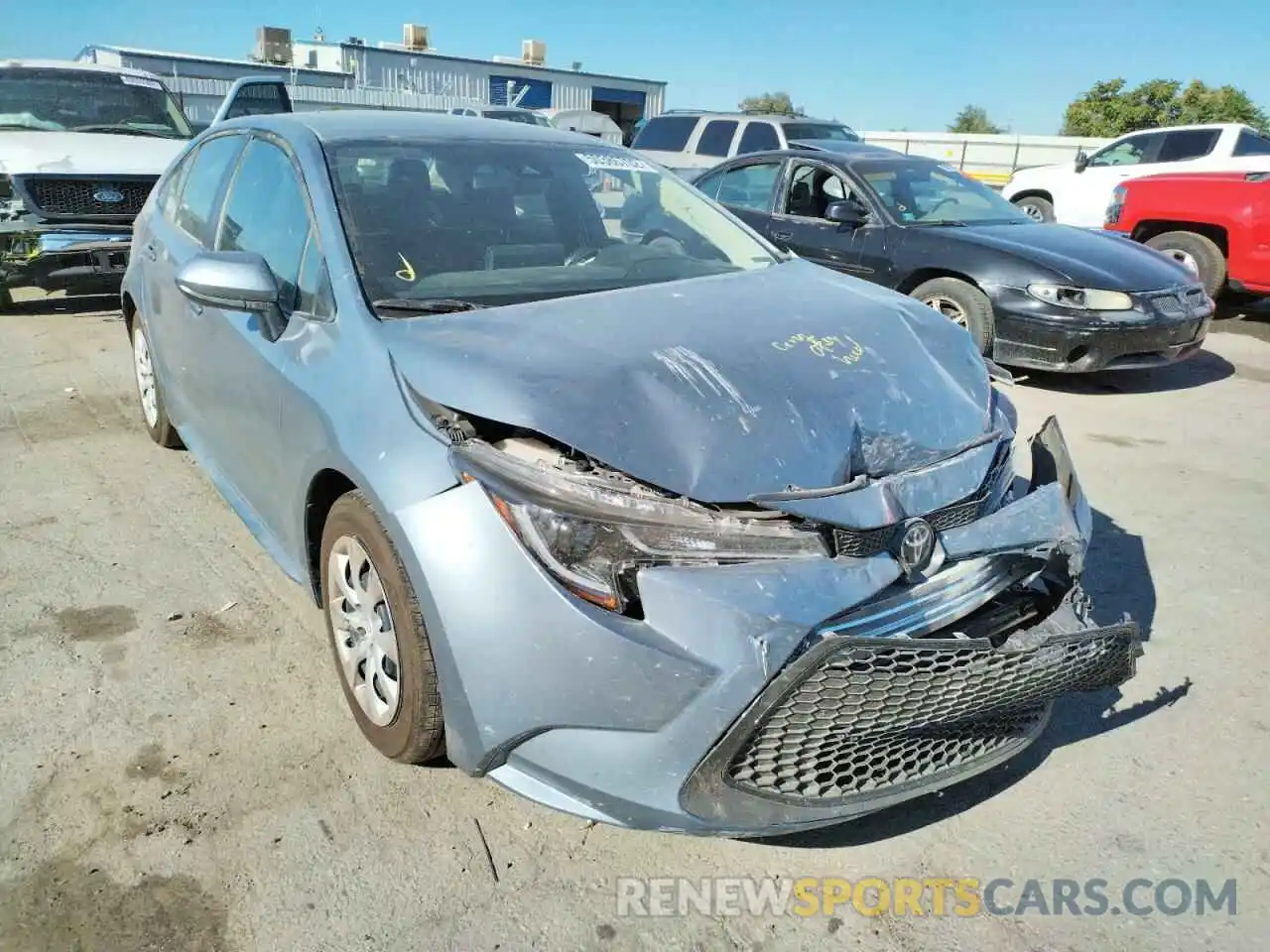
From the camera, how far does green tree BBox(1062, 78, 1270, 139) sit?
3481 cm

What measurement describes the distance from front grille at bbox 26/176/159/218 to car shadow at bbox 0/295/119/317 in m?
0.99

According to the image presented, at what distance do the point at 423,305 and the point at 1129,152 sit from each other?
13.4 m

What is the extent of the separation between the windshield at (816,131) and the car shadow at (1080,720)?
934 centimetres

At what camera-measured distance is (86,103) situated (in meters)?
8.72

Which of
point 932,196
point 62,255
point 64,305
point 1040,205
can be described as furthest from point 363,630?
point 1040,205

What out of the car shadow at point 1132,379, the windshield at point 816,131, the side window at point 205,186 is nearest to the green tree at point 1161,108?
the windshield at point 816,131

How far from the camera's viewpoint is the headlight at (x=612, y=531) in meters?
1.99

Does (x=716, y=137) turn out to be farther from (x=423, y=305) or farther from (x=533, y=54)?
(x=533, y=54)

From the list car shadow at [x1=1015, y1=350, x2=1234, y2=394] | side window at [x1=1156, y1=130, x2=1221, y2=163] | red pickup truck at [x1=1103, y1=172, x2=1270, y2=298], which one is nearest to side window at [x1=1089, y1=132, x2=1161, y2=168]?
side window at [x1=1156, y1=130, x2=1221, y2=163]

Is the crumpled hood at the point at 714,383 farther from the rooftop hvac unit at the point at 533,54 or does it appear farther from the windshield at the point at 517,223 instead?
the rooftop hvac unit at the point at 533,54

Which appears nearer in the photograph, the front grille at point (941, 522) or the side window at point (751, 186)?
the front grille at point (941, 522)

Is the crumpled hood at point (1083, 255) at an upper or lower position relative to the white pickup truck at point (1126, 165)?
lower

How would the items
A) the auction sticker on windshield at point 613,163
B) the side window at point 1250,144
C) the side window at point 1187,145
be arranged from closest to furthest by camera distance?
the auction sticker on windshield at point 613,163
the side window at point 1250,144
the side window at point 1187,145

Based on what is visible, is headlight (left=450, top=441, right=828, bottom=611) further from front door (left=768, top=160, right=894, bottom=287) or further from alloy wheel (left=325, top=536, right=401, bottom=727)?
front door (left=768, top=160, right=894, bottom=287)
